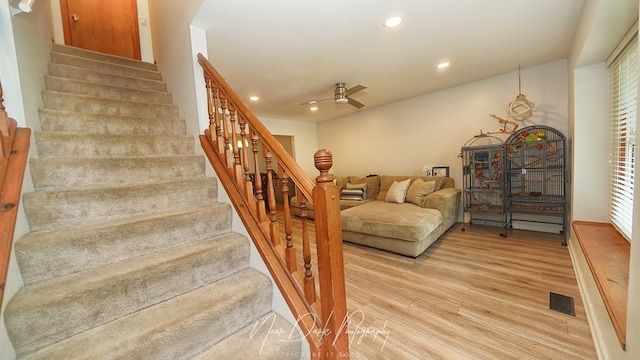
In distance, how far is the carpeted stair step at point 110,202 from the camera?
3.78ft

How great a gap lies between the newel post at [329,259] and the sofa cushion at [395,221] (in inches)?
71.1

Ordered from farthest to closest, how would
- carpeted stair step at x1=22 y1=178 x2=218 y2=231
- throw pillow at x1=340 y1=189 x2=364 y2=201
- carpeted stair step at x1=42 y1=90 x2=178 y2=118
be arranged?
throw pillow at x1=340 y1=189 x2=364 y2=201
carpeted stair step at x1=42 y1=90 x2=178 y2=118
carpeted stair step at x1=22 y1=178 x2=218 y2=231

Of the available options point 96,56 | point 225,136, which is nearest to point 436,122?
point 225,136

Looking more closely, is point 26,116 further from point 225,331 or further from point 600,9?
point 600,9

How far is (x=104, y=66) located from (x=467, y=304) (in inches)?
160

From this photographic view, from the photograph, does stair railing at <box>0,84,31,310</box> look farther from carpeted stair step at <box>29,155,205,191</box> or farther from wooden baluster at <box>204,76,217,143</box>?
wooden baluster at <box>204,76,217,143</box>

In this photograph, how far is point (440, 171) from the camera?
4.03 metres

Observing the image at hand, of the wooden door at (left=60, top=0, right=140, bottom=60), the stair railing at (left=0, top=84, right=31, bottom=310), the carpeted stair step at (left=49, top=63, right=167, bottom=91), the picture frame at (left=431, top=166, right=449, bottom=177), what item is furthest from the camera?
the picture frame at (left=431, top=166, right=449, bottom=177)

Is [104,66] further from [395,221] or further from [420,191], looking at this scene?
[420,191]

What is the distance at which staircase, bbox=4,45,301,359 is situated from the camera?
92 centimetres

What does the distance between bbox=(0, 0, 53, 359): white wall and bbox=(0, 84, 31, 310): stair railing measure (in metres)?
0.13

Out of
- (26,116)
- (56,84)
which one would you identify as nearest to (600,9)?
(26,116)

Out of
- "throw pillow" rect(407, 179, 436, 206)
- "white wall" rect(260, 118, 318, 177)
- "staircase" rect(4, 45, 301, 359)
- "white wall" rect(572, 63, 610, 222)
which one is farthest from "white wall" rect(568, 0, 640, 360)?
"white wall" rect(260, 118, 318, 177)

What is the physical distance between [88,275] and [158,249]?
0.98ft
